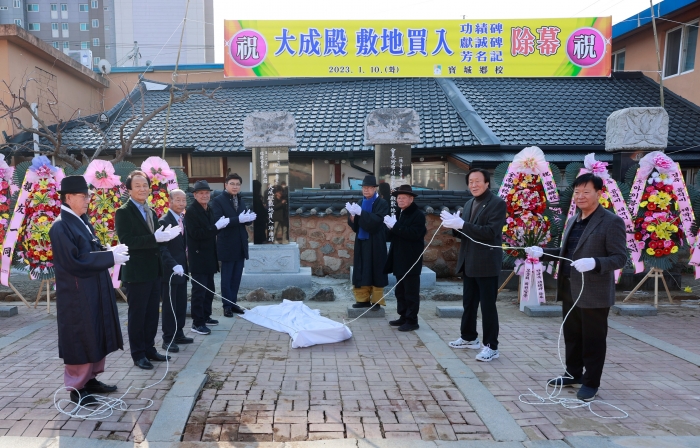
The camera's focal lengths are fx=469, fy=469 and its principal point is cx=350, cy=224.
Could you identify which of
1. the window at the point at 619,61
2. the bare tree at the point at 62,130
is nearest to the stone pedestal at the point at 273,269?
the bare tree at the point at 62,130

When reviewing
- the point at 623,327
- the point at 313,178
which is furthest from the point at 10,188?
the point at 623,327

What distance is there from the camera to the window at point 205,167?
13.1 meters

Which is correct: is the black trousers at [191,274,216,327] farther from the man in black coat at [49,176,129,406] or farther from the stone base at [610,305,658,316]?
the stone base at [610,305,658,316]

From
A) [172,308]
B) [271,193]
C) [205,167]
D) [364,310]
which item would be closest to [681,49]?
[271,193]

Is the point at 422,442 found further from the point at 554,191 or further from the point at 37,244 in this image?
the point at 37,244

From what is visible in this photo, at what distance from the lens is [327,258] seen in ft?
30.9

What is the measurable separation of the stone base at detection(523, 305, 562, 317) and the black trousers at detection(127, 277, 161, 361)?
501 centimetres

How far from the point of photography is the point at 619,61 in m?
16.2

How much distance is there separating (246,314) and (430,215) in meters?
4.21

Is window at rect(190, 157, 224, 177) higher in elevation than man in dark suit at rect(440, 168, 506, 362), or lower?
higher

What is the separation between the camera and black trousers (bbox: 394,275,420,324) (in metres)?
5.82

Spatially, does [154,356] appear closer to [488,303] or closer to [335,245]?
[488,303]

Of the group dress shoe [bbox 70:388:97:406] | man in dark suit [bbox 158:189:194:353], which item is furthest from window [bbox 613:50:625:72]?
dress shoe [bbox 70:388:97:406]

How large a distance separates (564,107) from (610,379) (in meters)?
11.2
